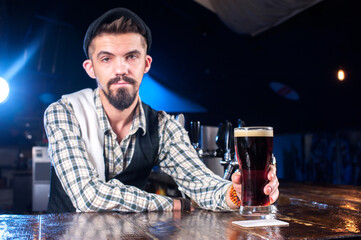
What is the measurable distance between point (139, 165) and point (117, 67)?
1.38ft

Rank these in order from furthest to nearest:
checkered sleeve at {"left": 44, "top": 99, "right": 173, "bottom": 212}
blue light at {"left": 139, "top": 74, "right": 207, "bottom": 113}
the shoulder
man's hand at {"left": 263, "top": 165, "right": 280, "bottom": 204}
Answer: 1. blue light at {"left": 139, "top": 74, "right": 207, "bottom": 113}
2. the shoulder
3. checkered sleeve at {"left": 44, "top": 99, "right": 173, "bottom": 212}
4. man's hand at {"left": 263, "top": 165, "right": 280, "bottom": 204}

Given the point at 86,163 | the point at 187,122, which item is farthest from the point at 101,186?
the point at 187,122

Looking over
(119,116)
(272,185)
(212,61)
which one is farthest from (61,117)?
(212,61)

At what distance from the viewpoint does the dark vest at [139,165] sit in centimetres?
152

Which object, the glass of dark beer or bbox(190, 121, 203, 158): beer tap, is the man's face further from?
the glass of dark beer

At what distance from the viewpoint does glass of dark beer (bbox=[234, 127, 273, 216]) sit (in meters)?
0.82

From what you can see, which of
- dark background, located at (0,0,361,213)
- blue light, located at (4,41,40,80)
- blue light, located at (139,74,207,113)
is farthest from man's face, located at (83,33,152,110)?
blue light, located at (139,74,207,113)

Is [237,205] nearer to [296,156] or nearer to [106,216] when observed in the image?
[106,216]

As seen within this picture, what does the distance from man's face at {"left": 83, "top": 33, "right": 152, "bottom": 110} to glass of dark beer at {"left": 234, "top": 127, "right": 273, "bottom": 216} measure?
84 centimetres

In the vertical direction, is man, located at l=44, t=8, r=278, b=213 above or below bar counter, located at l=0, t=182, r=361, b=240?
above

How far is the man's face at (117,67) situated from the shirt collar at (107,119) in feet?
0.14

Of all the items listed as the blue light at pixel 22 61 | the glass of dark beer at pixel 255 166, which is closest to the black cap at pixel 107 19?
the glass of dark beer at pixel 255 166

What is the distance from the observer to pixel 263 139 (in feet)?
2.75

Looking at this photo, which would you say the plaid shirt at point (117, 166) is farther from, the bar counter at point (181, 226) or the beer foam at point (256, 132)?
the beer foam at point (256, 132)
